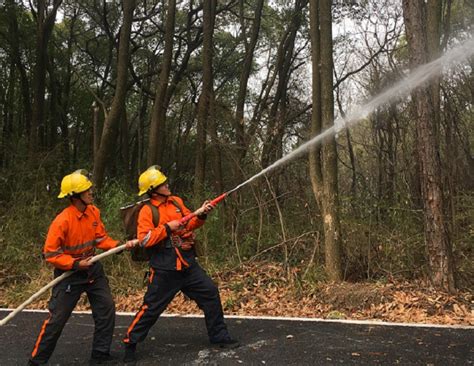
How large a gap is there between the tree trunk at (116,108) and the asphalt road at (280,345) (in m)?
5.61

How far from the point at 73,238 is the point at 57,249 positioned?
214mm

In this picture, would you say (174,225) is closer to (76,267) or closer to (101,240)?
(101,240)

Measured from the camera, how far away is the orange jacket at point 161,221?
4.59 metres

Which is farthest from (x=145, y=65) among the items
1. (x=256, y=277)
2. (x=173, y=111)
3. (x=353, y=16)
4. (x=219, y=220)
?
(x=256, y=277)

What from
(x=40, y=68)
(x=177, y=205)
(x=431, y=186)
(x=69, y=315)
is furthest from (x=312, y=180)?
Result: (x=40, y=68)

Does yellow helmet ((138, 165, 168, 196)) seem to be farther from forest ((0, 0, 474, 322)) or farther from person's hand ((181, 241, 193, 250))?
forest ((0, 0, 474, 322))

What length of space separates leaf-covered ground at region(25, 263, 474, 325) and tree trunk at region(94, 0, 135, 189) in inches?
160

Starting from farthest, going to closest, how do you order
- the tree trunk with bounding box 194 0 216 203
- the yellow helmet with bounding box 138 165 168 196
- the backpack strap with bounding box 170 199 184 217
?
the tree trunk with bounding box 194 0 216 203 → the backpack strap with bounding box 170 199 184 217 → the yellow helmet with bounding box 138 165 168 196

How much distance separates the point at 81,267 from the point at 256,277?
4.02 metres

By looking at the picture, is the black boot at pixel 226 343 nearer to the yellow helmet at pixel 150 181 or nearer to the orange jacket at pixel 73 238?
the orange jacket at pixel 73 238

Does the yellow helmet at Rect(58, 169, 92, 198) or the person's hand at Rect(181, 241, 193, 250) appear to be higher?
the yellow helmet at Rect(58, 169, 92, 198)

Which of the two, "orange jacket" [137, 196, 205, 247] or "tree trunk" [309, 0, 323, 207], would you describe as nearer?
"orange jacket" [137, 196, 205, 247]

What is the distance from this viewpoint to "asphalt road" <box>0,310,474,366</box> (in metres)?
4.38

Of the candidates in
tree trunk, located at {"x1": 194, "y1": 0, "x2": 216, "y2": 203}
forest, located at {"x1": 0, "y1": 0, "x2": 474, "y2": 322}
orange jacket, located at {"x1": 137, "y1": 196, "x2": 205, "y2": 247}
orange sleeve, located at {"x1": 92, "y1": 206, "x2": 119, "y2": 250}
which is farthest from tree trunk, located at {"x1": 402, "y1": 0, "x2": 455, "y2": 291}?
tree trunk, located at {"x1": 194, "y1": 0, "x2": 216, "y2": 203}
